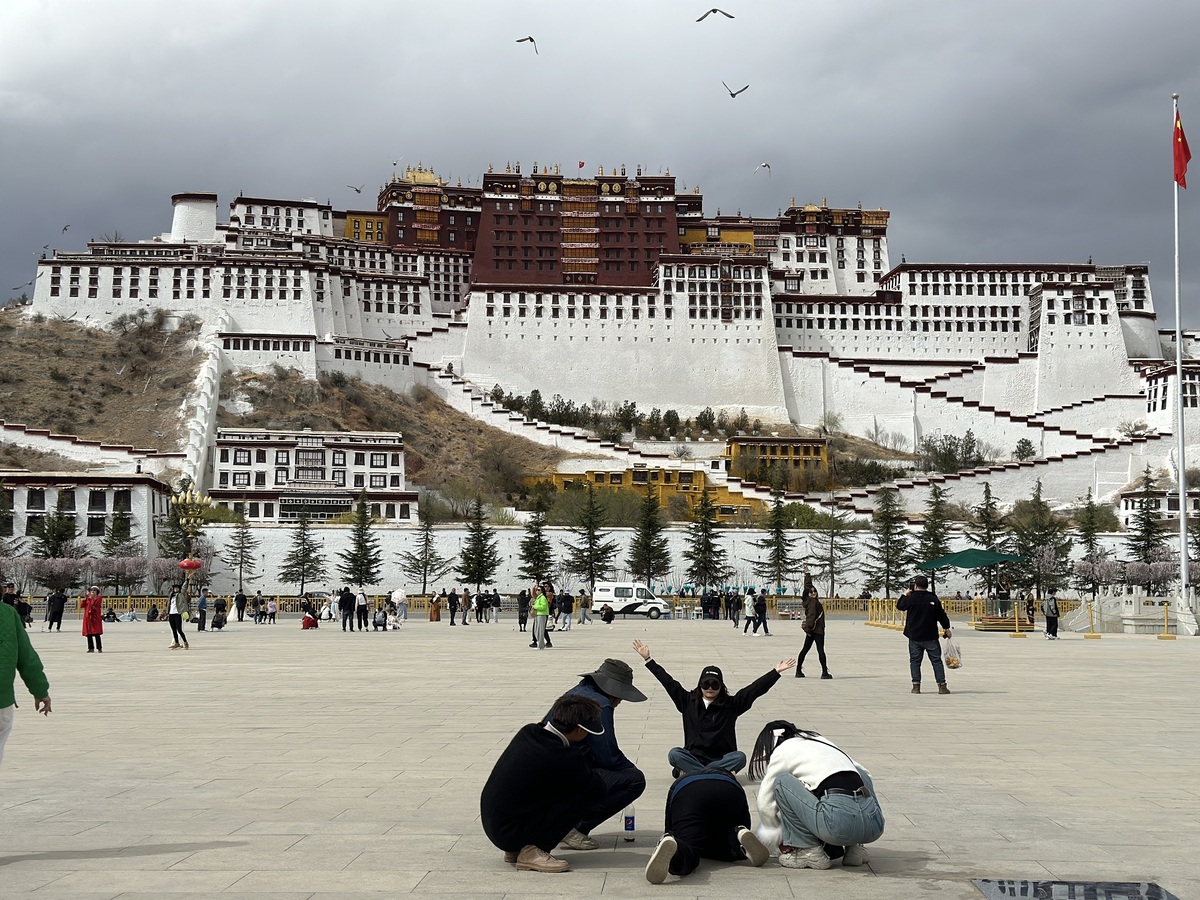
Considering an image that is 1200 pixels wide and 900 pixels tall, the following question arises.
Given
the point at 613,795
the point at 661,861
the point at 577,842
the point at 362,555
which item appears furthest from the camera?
the point at 362,555

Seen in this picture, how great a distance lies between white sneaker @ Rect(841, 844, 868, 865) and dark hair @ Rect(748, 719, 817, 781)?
774mm

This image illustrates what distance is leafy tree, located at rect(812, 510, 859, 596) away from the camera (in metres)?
69.1

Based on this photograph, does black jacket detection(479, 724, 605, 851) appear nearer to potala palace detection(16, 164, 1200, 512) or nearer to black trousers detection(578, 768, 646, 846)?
black trousers detection(578, 768, 646, 846)

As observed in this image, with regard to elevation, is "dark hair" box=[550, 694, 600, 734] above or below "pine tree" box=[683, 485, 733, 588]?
below

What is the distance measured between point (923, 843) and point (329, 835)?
312 cm

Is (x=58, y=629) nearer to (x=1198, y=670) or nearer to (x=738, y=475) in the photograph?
(x=1198, y=670)

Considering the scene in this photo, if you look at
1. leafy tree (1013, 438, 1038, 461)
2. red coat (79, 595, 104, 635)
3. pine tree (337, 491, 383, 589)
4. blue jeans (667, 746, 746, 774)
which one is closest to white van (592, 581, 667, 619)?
pine tree (337, 491, 383, 589)

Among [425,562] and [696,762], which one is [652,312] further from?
[696,762]

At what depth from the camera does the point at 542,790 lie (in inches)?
267

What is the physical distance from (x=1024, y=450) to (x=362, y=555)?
48607 mm

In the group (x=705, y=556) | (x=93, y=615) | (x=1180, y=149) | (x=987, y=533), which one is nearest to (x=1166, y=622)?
(x=1180, y=149)

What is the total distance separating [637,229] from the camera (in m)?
109

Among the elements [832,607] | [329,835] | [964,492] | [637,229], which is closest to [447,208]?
[637,229]

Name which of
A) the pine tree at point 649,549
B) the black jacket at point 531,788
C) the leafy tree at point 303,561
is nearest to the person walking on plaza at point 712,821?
the black jacket at point 531,788
